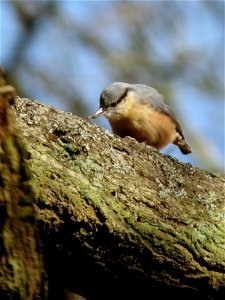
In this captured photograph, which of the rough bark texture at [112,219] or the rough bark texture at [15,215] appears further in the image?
the rough bark texture at [112,219]

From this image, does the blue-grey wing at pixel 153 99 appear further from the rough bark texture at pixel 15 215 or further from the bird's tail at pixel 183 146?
the rough bark texture at pixel 15 215

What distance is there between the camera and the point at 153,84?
6.23 m

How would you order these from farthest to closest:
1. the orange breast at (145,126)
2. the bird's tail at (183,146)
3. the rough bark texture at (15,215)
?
the bird's tail at (183,146)
the orange breast at (145,126)
the rough bark texture at (15,215)

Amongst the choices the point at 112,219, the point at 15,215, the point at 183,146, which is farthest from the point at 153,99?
the point at 15,215

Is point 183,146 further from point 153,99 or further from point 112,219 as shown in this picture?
point 112,219

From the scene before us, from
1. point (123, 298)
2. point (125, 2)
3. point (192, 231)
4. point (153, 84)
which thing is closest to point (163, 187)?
point (192, 231)

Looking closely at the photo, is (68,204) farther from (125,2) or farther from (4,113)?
(125,2)

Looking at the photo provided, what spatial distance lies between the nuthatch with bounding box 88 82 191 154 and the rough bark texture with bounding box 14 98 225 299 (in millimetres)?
2064

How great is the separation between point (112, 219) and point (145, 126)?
2360 mm

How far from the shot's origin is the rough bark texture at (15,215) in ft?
4.88

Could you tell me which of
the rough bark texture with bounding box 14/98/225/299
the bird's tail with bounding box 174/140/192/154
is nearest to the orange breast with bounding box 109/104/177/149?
the bird's tail with bounding box 174/140/192/154

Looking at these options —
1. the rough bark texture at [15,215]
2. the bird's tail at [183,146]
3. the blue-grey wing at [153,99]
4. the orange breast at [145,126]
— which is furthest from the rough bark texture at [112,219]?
the bird's tail at [183,146]

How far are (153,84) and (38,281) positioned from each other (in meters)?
4.73

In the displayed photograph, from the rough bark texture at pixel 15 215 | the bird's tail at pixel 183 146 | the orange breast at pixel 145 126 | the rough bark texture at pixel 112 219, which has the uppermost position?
the bird's tail at pixel 183 146
